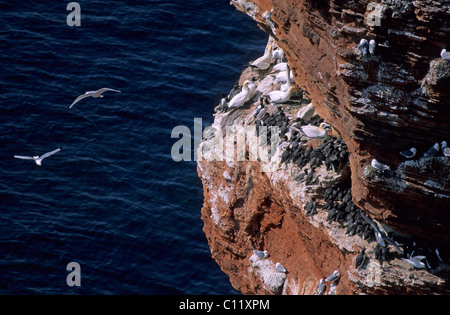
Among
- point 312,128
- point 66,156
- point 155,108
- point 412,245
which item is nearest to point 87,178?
point 66,156

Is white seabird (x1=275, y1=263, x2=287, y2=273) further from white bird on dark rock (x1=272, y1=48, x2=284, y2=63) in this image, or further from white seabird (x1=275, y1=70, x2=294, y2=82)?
white bird on dark rock (x1=272, y1=48, x2=284, y2=63)

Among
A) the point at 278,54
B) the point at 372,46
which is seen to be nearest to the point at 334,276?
the point at 372,46

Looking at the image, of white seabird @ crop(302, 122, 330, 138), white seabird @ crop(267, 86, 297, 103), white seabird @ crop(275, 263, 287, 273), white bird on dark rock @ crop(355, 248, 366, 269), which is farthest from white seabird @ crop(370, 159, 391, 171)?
white seabird @ crop(275, 263, 287, 273)

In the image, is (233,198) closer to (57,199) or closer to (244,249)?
(244,249)

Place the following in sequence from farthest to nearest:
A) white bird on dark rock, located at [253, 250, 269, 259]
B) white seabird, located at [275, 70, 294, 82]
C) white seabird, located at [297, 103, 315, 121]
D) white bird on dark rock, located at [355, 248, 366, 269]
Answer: white bird on dark rock, located at [253, 250, 269, 259] < white seabird, located at [275, 70, 294, 82] < white seabird, located at [297, 103, 315, 121] < white bird on dark rock, located at [355, 248, 366, 269]

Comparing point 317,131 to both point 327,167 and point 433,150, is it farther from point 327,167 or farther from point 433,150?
point 433,150

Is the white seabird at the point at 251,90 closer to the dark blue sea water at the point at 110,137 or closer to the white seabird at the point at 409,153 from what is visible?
the white seabird at the point at 409,153

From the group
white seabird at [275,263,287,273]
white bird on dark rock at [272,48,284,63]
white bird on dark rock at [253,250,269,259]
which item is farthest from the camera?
white bird on dark rock at [272,48,284,63]

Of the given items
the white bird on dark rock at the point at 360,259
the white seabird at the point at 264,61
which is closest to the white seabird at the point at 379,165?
the white bird on dark rock at the point at 360,259
